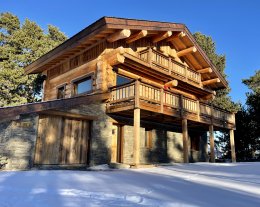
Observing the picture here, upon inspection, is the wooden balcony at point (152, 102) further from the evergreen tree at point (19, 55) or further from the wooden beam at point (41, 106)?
the evergreen tree at point (19, 55)

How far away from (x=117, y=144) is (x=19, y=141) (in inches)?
205

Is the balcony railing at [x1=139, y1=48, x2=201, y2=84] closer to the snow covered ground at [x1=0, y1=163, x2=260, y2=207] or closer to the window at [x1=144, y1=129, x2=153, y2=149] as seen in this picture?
the window at [x1=144, y1=129, x2=153, y2=149]

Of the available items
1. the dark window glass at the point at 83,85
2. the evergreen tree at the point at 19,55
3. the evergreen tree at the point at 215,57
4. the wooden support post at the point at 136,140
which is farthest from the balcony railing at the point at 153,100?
the evergreen tree at the point at 19,55

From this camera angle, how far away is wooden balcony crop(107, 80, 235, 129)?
12.2 metres

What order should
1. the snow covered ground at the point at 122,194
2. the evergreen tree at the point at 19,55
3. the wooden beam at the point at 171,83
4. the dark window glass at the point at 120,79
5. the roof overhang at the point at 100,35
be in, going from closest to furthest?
the snow covered ground at the point at 122,194 → the roof overhang at the point at 100,35 → the dark window glass at the point at 120,79 → the wooden beam at the point at 171,83 → the evergreen tree at the point at 19,55

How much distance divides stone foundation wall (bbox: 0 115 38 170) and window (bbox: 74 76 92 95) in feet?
14.9

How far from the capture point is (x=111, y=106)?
42.8 ft

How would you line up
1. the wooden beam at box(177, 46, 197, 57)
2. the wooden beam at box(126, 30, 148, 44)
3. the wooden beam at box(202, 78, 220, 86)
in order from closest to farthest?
the wooden beam at box(126, 30, 148, 44)
the wooden beam at box(177, 46, 197, 57)
the wooden beam at box(202, 78, 220, 86)

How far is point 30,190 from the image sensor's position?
540 cm

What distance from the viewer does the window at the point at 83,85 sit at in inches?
578

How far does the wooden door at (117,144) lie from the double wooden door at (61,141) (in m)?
1.46

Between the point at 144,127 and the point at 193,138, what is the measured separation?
626 cm

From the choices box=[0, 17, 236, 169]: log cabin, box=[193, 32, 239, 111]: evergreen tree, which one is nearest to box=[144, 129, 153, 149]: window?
box=[0, 17, 236, 169]: log cabin

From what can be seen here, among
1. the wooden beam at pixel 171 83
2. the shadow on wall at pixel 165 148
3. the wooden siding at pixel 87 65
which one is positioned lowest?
the shadow on wall at pixel 165 148
